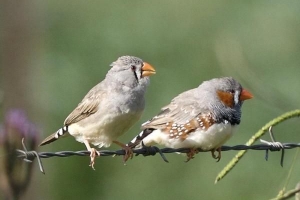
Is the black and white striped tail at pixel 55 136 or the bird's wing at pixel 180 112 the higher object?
the bird's wing at pixel 180 112

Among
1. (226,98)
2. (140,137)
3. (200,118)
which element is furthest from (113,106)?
(226,98)

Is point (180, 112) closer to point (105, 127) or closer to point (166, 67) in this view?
point (105, 127)

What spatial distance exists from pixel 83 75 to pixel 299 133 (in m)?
2.99

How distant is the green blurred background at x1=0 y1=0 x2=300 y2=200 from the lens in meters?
9.91

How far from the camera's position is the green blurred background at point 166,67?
991 centimetres

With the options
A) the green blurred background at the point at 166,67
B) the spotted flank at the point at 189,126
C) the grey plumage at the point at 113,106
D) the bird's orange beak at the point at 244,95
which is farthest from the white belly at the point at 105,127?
the green blurred background at the point at 166,67

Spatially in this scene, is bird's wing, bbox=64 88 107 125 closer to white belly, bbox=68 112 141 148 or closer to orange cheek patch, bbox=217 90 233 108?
white belly, bbox=68 112 141 148

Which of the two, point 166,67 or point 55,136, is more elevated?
point 55,136

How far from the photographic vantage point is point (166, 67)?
441 inches

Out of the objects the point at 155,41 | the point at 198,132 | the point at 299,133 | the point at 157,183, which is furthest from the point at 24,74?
the point at 155,41

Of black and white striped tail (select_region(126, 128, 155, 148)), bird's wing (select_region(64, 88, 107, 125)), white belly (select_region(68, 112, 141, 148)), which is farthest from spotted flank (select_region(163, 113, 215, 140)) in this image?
bird's wing (select_region(64, 88, 107, 125))

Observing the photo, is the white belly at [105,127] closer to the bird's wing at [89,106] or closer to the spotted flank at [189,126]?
the bird's wing at [89,106]

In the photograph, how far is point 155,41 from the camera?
1160 cm

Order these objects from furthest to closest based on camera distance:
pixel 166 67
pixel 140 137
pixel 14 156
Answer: pixel 166 67 < pixel 140 137 < pixel 14 156
